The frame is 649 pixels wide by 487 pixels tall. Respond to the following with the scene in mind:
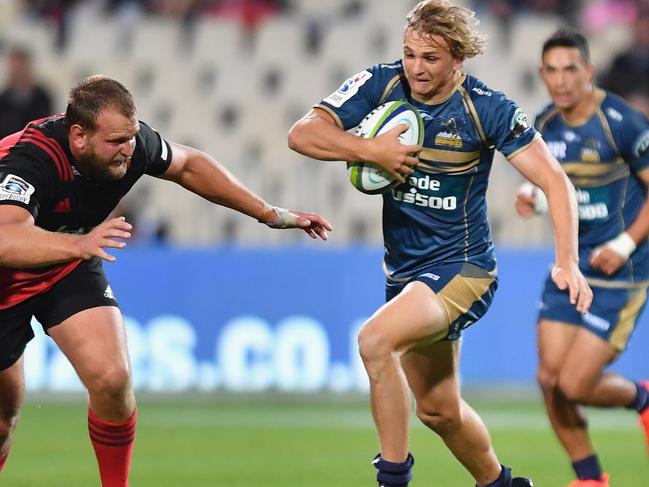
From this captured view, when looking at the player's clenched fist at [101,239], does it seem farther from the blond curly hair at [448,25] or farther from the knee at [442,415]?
the knee at [442,415]

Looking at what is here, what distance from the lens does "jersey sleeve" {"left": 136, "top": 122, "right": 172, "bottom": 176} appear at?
624 centimetres

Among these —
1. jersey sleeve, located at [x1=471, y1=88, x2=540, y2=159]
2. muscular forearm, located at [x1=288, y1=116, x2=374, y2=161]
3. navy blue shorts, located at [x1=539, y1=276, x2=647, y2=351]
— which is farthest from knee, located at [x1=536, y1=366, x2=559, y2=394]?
muscular forearm, located at [x1=288, y1=116, x2=374, y2=161]

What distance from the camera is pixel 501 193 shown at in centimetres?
1372

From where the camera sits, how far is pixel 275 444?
9766 millimetres

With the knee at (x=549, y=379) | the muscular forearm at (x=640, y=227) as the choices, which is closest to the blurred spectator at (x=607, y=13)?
the muscular forearm at (x=640, y=227)

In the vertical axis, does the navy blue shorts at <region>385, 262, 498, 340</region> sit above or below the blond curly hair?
below

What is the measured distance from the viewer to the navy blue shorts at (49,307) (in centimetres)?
616

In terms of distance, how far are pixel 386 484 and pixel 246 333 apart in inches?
258

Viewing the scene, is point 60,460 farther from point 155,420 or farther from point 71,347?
point 71,347

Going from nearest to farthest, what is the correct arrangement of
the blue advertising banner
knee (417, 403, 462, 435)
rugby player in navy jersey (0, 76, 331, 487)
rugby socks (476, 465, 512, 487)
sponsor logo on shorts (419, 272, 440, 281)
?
rugby player in navy jersey (0, 76, 331, 487) < sponsor logo on shorts (419, 272, 440, 281) < knee (417, 403, 462, 435) < rugby socks (476, 465, 512, 487) < the blue advertising banner

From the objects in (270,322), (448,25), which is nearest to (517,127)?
(448,25)

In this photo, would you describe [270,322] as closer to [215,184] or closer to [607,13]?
[215,184]

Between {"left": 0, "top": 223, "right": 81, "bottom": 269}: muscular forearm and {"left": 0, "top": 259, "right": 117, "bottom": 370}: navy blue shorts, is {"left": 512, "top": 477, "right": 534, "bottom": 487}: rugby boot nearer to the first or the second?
{"left": 0, "top": 259, "right": 117, "bottom": 370}: navy blue shorts

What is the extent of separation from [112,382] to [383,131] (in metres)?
1.72
